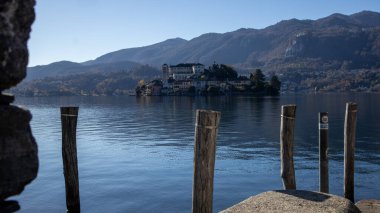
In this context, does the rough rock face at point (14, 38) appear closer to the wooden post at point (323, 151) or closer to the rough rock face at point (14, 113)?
the rough rock face at point (14, 113)

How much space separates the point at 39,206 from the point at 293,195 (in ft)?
38.7

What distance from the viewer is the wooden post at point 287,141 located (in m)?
12.2

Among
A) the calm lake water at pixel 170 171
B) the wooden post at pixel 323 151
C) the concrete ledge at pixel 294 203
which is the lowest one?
the calm lake water at pixel 170 171

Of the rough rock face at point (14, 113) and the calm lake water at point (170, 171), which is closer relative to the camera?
the rough rock face at point (14, 113)

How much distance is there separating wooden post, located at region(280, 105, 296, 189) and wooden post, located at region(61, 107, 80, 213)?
612 centimetres

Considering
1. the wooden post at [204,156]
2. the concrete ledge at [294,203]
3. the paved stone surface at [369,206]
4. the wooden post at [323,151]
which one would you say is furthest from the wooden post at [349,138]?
the wooden post at [204,156]

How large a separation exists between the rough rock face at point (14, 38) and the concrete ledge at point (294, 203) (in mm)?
7278

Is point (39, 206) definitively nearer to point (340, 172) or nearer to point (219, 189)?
point (219, 189)

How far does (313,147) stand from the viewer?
36.2m

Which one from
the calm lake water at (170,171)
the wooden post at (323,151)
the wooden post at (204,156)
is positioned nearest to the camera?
the wooden post at (204,156)

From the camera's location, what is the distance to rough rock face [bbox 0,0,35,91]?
4031 mm

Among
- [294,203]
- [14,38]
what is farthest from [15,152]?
[294,203]

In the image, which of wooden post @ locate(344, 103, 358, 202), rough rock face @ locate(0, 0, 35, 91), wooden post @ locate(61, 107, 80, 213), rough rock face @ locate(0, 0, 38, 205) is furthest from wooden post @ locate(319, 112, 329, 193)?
rough rock face @ locate(0, 0, 35, 91)

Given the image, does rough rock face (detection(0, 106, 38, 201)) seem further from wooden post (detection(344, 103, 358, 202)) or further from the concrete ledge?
wooden post (detection(344, 103, 358, 202))
